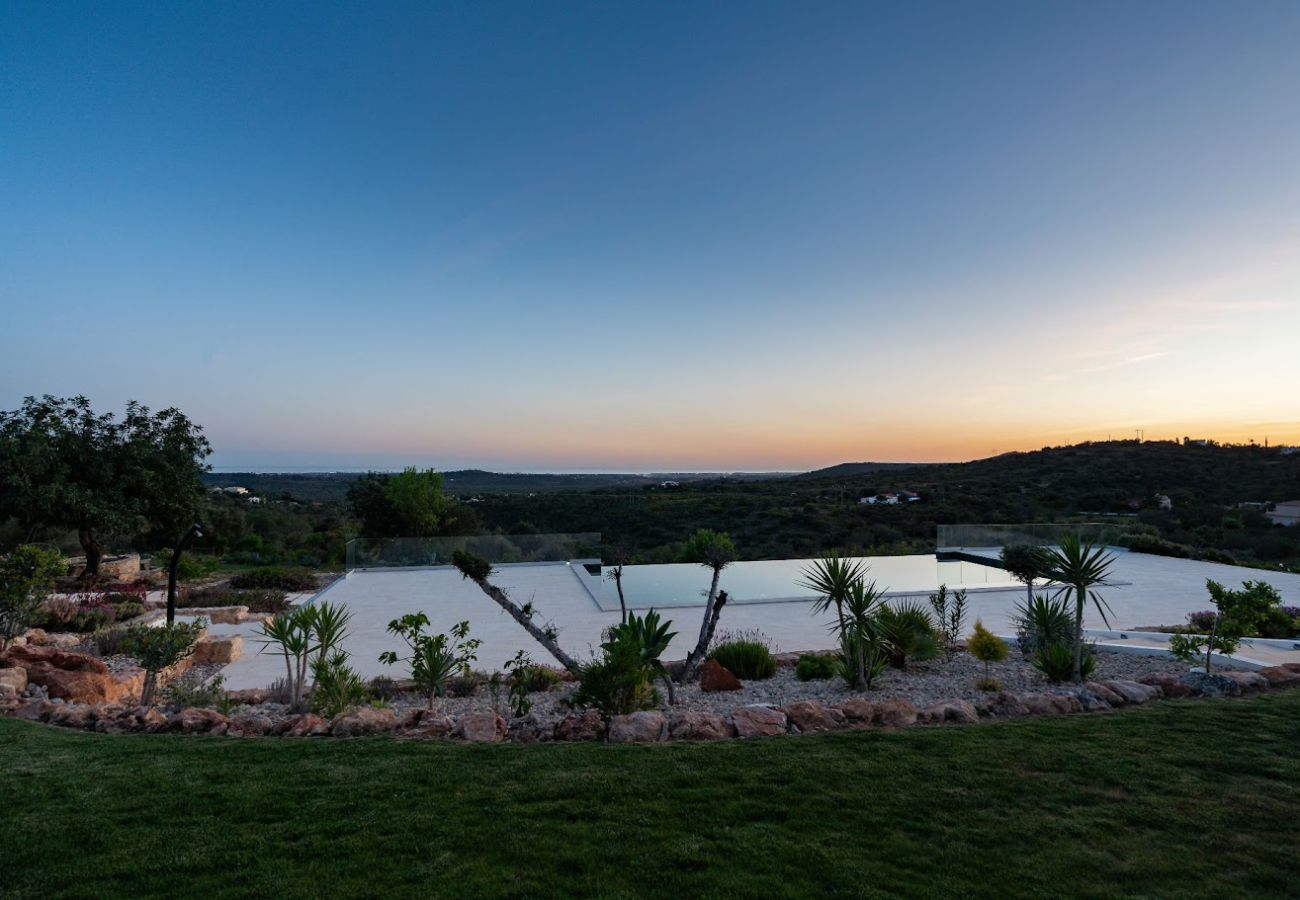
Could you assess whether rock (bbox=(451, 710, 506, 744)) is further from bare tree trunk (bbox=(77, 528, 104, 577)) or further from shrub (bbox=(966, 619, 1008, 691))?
bare tree trunk (bbox=(77, 528, 104, 577))

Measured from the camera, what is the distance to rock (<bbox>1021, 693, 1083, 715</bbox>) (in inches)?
179

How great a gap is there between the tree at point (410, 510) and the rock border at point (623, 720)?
13.9m

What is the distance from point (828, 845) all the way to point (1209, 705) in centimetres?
377

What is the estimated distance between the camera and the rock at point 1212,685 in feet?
16.2

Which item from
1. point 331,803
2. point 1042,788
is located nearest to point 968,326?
point 1042,788

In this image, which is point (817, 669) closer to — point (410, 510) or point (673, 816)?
point (673, 816)

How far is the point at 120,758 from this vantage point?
3689mm

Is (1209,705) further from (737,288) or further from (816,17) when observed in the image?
(737,288)

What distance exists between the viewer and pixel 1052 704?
15.1ft

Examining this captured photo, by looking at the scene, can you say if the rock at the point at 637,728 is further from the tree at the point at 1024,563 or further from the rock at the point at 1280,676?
the tree at the point at 1024,563

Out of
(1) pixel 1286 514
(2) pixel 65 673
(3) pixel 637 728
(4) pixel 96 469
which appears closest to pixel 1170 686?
(3) pixel 637 728

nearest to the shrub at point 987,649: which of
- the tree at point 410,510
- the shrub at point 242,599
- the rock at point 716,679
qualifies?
the rock at point 716,679

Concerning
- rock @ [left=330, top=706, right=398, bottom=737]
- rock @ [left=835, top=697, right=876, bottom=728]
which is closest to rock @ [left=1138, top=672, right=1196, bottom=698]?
rock @ [left=835, top=697, right=876, bottom=728]

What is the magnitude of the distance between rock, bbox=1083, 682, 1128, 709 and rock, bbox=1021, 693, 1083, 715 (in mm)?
95
